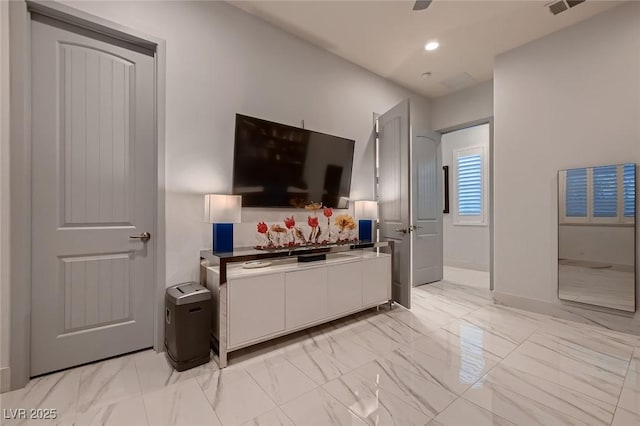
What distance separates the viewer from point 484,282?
180 inches

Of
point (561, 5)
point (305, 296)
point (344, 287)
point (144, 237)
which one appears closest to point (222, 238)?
point (144, 237)

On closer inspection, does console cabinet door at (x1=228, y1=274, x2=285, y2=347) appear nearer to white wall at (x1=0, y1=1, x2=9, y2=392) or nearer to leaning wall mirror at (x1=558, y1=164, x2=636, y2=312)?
white wall at (x1=0, y1=1, x2=9, y2=392)

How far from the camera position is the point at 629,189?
2.58 m

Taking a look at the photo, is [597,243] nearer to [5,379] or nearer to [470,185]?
[470,185]

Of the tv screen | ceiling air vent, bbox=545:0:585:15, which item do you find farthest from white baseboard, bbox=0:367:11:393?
ceiling air vent, bbox=545:0:585:15

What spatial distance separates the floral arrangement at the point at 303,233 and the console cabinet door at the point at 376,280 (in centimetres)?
42

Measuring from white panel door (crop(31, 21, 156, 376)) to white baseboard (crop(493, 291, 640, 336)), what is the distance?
3.98 meters

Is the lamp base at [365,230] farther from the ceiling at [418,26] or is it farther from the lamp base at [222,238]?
the ceiling at [418,26]

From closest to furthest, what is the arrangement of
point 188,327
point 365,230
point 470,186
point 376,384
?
1. point 376,384
2. point 188,327
3. point 365,230
4. point 470,186

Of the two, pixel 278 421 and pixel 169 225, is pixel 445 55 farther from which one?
pixel 278 421

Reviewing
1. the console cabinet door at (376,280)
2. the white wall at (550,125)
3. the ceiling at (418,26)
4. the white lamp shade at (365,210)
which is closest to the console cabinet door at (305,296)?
the console cabinet door at (376,280)

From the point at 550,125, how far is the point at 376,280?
105 inches

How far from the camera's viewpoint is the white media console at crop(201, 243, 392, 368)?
81.2 inches

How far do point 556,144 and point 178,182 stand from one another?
4.01 meters
